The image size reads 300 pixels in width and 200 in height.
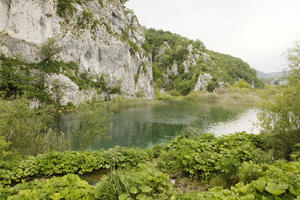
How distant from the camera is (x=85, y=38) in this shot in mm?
47469

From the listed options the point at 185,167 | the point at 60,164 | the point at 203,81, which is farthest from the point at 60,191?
the point at 203,81

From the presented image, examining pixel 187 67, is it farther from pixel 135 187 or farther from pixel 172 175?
pixel 135 187

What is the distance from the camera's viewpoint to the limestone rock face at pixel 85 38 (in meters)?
31.3

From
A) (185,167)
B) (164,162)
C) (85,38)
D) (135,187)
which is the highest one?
(85,38)

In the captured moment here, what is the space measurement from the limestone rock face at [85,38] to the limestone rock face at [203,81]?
38.7m

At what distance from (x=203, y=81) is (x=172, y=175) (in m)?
104

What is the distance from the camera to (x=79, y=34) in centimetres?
4575

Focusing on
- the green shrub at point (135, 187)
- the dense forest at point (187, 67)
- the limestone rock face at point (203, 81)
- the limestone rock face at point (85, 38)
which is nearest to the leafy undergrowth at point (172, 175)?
the green shrub at point (135, 187)

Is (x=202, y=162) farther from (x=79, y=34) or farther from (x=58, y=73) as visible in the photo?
(x=79, y=34)

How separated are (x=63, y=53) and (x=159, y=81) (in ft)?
259

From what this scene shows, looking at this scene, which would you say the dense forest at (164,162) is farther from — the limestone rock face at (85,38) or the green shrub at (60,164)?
Answer: the limestone rock face at (85,38)

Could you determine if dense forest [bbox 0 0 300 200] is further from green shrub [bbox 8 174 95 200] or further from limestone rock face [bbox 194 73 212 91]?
limestone rock face [bbox 194 73 212 91]

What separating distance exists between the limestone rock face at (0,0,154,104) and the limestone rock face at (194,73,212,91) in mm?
38714

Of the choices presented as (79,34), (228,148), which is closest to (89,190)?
(228,148)
